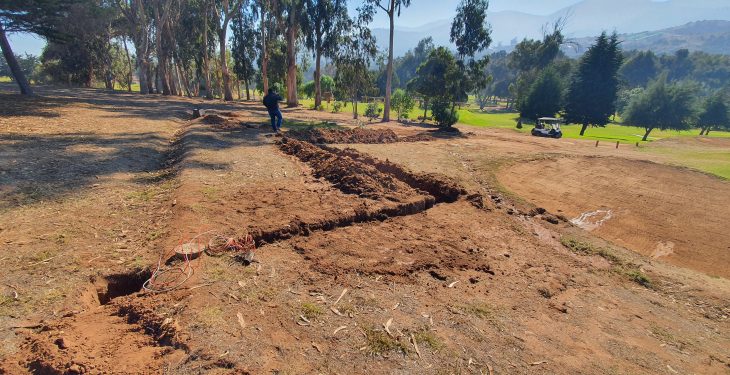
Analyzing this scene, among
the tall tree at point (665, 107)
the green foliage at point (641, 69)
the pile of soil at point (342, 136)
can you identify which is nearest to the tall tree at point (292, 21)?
the pile of soil at point (342, 136)

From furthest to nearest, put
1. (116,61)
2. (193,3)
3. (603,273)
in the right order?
(116,61) → (193,3) → (603,273)

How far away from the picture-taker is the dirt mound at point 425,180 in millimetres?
8423

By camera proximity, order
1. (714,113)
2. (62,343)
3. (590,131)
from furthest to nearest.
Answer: (714,113) → (590,131) → (62,343)

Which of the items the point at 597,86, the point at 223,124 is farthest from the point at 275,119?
the point at 597,86

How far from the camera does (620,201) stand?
10016 mm

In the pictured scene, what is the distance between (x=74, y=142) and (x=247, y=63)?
3407cm

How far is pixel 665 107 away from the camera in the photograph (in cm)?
3519

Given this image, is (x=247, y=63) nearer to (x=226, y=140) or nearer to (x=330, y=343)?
(x=226, y=140)

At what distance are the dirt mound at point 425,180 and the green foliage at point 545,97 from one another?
105ft

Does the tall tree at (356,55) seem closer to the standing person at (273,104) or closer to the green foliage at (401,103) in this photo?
the green foliage at (401,103)

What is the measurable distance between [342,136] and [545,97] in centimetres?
3055

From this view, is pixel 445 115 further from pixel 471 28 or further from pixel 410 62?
pixel 410 62

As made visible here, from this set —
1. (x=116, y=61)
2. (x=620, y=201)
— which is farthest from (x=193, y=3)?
(x=620, y=201)

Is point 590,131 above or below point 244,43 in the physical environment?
below
